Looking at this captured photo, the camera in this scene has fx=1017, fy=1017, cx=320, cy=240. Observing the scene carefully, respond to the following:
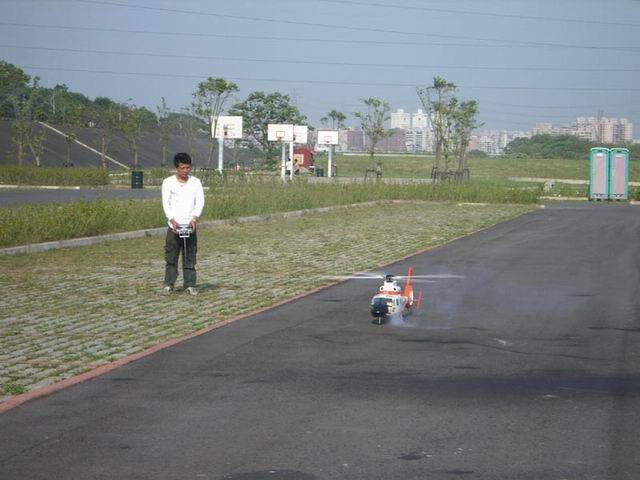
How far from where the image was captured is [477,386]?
8.03 m

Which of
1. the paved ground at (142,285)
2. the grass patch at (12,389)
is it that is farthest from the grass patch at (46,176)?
the grass patch at (12,389)

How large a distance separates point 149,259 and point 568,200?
3625 cm

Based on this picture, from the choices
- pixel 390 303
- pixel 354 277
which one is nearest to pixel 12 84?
pixel 354 277

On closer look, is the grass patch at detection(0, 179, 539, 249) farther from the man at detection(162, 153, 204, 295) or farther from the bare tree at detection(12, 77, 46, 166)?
the bare tree at detection(12, 77, 46, 166)

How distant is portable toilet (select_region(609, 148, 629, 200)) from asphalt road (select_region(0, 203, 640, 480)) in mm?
39666

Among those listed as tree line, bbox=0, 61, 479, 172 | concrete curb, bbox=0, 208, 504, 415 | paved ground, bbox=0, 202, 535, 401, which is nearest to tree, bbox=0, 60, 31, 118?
tree line, bbox=0, 61, 479, 172

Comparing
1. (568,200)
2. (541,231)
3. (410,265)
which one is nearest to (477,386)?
(410,265)

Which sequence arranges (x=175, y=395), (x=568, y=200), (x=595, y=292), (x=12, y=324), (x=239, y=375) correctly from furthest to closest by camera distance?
(x=568, y=200) < (x=595, y=292) < (x=12, y=324) < (x=239, y=375) < (x=175, y=395)

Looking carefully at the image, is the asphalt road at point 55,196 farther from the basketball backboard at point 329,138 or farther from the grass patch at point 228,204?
the basketball backboard at point 329,138

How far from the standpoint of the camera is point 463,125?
63.7 metres

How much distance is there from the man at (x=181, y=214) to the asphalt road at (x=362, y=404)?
5.84ft

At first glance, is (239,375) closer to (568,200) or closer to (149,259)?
(149,259)

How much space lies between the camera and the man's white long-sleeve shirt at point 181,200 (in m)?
13.5

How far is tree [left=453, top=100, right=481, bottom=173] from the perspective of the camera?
207 feet
